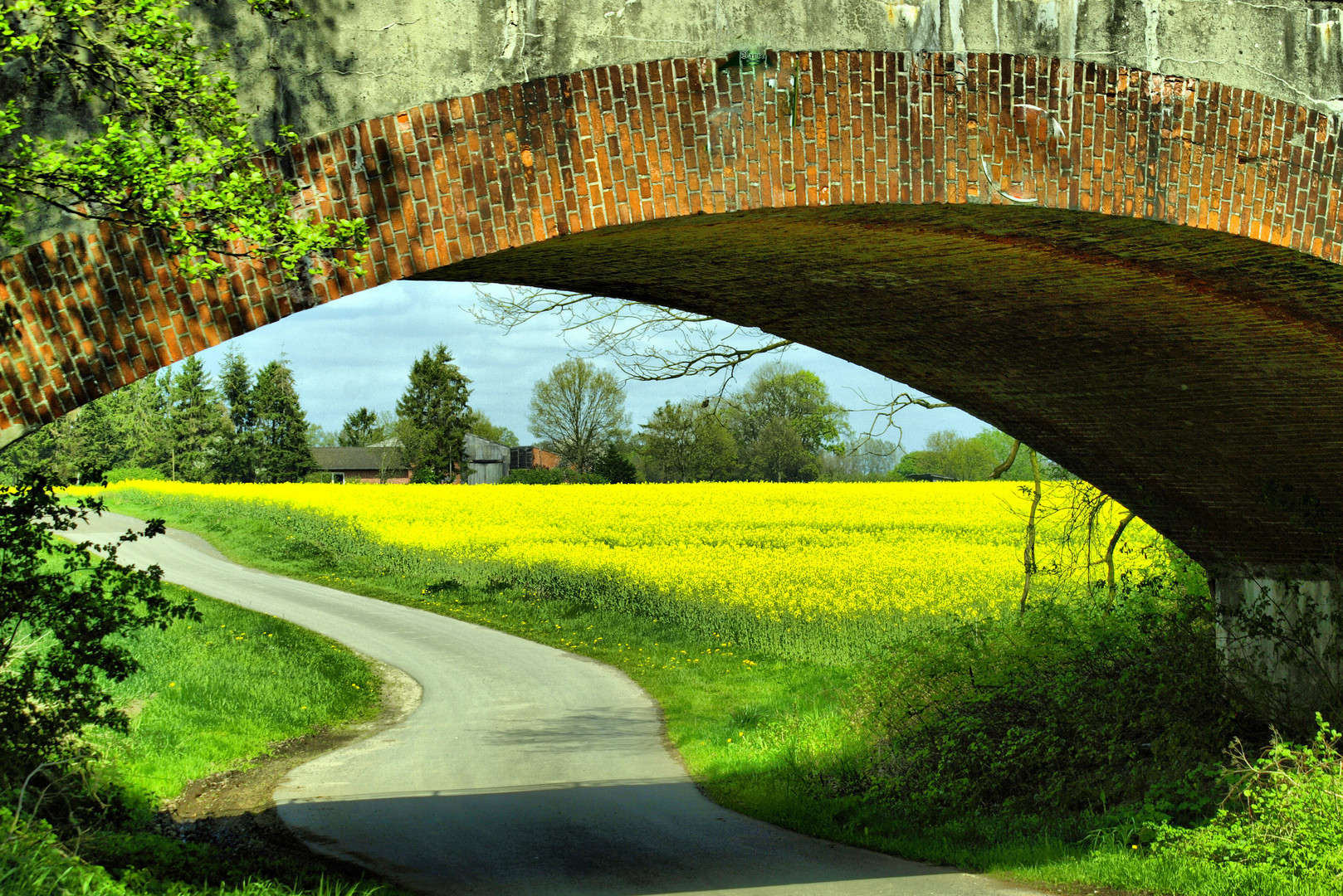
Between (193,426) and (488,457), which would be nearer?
(193,426)

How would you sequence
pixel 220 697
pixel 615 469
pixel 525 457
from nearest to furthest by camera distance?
→ pixel 220 697 → pixel 615 469 → pixel 525 457

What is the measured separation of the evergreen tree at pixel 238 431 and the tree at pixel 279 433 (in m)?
0.54

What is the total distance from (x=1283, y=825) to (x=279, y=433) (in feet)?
228

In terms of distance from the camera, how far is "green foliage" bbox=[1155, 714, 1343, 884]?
7.51 m

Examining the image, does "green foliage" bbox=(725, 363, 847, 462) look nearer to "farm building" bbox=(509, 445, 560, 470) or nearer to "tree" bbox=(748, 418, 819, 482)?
"tree" bbox=(748, 418, 819, 482)

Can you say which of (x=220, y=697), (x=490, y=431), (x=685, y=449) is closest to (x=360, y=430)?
(x=490, y=431)

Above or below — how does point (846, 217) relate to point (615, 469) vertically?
above

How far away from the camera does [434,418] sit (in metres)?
68.9

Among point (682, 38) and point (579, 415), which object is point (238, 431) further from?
point (682, 38)

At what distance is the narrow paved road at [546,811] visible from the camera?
315 inches

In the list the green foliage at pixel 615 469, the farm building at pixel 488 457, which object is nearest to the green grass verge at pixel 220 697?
the green foliage at pixel 615 469

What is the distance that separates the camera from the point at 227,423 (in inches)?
2837

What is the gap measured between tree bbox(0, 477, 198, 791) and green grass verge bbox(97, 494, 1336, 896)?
5210mm

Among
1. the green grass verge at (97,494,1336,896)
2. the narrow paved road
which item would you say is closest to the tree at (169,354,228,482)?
the green grass verge at (97,494,1336,896)
